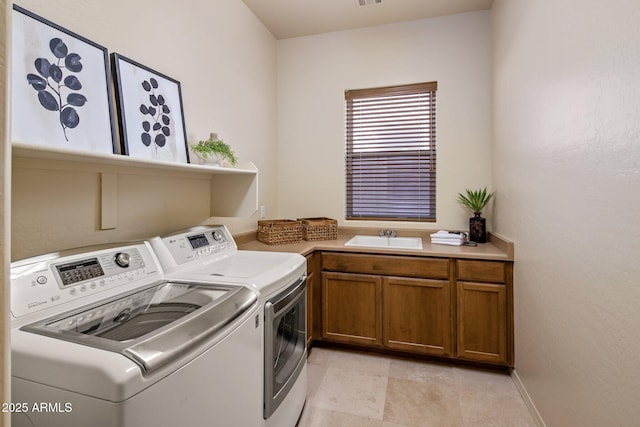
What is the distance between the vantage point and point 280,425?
1433mm

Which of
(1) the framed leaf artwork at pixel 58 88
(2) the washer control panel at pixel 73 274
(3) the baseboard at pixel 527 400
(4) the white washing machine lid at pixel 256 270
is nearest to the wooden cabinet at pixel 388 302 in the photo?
(3) the baseboard at pixel 527 400

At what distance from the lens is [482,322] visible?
2.20 metres

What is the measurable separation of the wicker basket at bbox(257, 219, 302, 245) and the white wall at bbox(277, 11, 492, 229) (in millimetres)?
536

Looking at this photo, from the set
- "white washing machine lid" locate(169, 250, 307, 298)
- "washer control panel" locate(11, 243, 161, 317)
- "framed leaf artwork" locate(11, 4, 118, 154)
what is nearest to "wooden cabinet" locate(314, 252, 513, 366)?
"white washing machine lid" locate(169, 250, 307, 298)

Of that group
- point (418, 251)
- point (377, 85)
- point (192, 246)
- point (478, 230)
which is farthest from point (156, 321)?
point (377, 85)

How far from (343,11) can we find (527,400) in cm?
316

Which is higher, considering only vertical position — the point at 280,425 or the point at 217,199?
the point at 217,199

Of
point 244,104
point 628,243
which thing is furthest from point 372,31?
point 628,243

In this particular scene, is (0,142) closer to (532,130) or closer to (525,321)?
(532,130)

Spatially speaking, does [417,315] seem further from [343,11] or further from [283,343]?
[343,11]

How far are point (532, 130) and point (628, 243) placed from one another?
98 cm

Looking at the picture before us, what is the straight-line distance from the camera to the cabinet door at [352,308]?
2406 mm

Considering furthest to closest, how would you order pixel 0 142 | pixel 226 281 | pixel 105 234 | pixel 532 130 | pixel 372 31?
1. pixel 372 31
2. pixel 532 130
3. pixel 105 234
4. pixel 226 281
5. pixel 0 142

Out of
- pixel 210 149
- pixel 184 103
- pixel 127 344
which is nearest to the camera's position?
pixel 127 344
